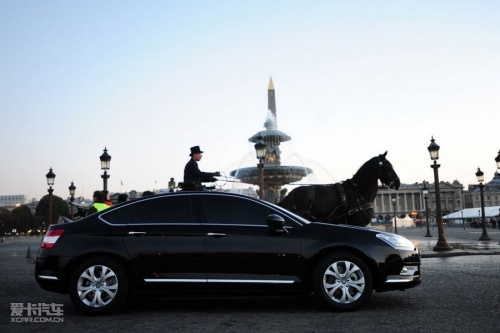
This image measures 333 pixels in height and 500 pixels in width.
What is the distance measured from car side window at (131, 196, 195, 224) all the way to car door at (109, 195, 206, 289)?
0.05 ft

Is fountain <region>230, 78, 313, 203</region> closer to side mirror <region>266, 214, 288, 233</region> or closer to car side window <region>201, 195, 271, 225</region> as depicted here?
car side window <region>201, 195, 271, 225</region>

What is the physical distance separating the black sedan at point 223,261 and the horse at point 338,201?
10.4 ft

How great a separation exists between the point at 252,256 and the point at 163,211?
1.41 metres

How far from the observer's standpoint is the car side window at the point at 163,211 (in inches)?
271

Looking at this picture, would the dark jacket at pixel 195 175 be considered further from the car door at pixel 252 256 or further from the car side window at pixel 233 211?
the car door at pixel 252 256

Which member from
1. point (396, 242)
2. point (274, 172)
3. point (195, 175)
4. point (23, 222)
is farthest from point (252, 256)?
point (23, 222)

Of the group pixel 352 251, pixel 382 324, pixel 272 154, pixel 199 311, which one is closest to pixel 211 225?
pixel 199 311

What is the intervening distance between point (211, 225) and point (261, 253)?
78cm

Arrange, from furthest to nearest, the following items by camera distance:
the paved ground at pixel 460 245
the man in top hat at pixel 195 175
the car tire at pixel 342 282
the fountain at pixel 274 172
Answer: the fountain at pixel 274 172 < the paved ground at pixel 460 245 < the man in top hat at pixel 195 175 < the car tire at pixel 342 282

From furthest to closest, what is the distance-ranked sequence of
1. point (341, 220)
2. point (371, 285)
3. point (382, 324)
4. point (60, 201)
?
point (60, 201) < point (341, 220) < point (371, 285) < point (382, 324)

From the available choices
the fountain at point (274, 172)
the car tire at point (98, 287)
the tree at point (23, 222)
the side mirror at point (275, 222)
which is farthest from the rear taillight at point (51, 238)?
the tree at point (23, 222)

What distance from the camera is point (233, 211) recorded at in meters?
6.92

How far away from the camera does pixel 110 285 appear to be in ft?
21.6

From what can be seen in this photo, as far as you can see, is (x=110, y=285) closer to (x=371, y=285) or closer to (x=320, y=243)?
(x=320, y=243)
